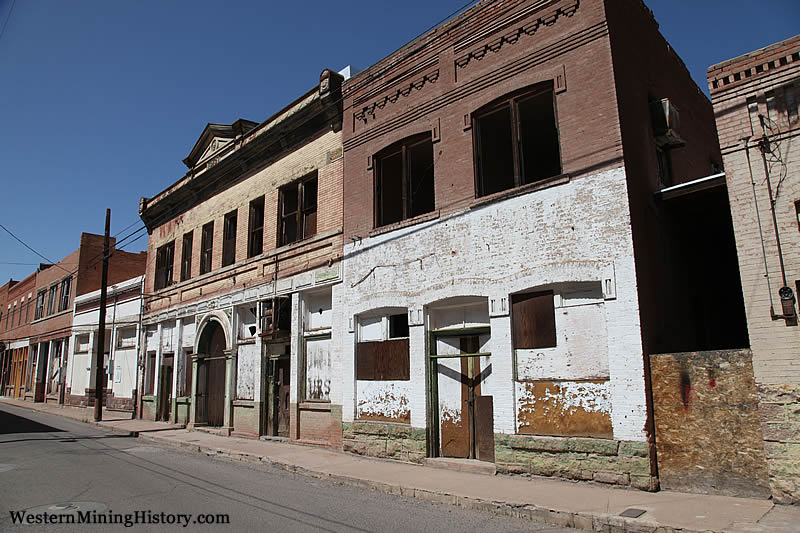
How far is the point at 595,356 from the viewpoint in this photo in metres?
8.86

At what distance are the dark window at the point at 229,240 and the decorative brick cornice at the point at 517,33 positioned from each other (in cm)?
1024

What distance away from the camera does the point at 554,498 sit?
765 cm

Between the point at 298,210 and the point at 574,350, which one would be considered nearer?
the point at 574,350

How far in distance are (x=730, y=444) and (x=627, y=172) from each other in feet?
13.9

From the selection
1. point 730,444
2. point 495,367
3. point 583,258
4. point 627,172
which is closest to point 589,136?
point 627,172

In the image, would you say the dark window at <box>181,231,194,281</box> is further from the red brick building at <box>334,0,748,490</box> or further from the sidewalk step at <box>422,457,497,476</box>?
the sidewalk step at <box>422,457,497,476</box>

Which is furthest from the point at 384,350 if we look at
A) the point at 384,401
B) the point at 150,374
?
the point at 150,374

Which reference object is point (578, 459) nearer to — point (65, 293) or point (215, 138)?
point (215, 138)

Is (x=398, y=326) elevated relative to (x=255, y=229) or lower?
lower

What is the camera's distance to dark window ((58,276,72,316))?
34.0 metres

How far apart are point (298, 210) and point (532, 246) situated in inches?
306

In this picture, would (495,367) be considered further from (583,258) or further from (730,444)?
(730,444)

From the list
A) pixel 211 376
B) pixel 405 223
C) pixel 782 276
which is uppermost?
pixel 405 223

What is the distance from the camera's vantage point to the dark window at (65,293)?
34031mm
